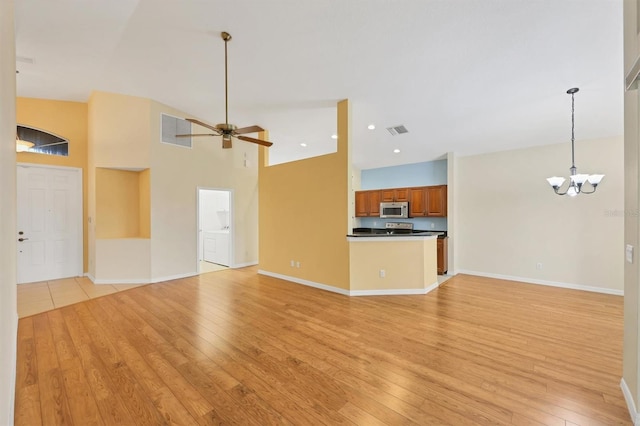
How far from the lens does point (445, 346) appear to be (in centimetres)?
268

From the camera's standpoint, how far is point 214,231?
7312 mm

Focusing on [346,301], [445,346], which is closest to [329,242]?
[346,301]

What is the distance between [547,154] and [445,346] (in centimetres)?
471

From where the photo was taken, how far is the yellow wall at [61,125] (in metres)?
4.86

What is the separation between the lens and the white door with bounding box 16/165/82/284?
→ 4926mm

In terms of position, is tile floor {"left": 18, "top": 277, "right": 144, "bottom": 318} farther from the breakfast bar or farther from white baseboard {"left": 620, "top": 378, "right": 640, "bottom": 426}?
white baseboard {"left": 620, "top": 378, "right": 640, "bottom": 426}

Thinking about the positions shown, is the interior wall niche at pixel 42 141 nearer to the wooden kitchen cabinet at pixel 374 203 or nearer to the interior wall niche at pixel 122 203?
the interior wall niche at pixel 122 203

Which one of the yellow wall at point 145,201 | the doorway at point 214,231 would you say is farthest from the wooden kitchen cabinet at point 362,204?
the yellow wall at point 145,201

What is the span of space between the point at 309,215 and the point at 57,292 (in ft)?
14.7

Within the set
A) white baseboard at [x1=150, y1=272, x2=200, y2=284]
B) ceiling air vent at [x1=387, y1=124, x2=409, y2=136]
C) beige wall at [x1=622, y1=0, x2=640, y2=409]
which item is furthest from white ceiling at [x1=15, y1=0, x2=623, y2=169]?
white baseboard at [x1=150, y1=272, x2=200, y2=284]

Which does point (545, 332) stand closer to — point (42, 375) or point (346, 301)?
point (346, 301)

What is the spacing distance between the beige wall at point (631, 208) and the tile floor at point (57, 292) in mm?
6260

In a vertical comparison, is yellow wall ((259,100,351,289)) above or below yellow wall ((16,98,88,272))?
below

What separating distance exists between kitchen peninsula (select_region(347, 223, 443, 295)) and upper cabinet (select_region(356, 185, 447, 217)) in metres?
2.26
